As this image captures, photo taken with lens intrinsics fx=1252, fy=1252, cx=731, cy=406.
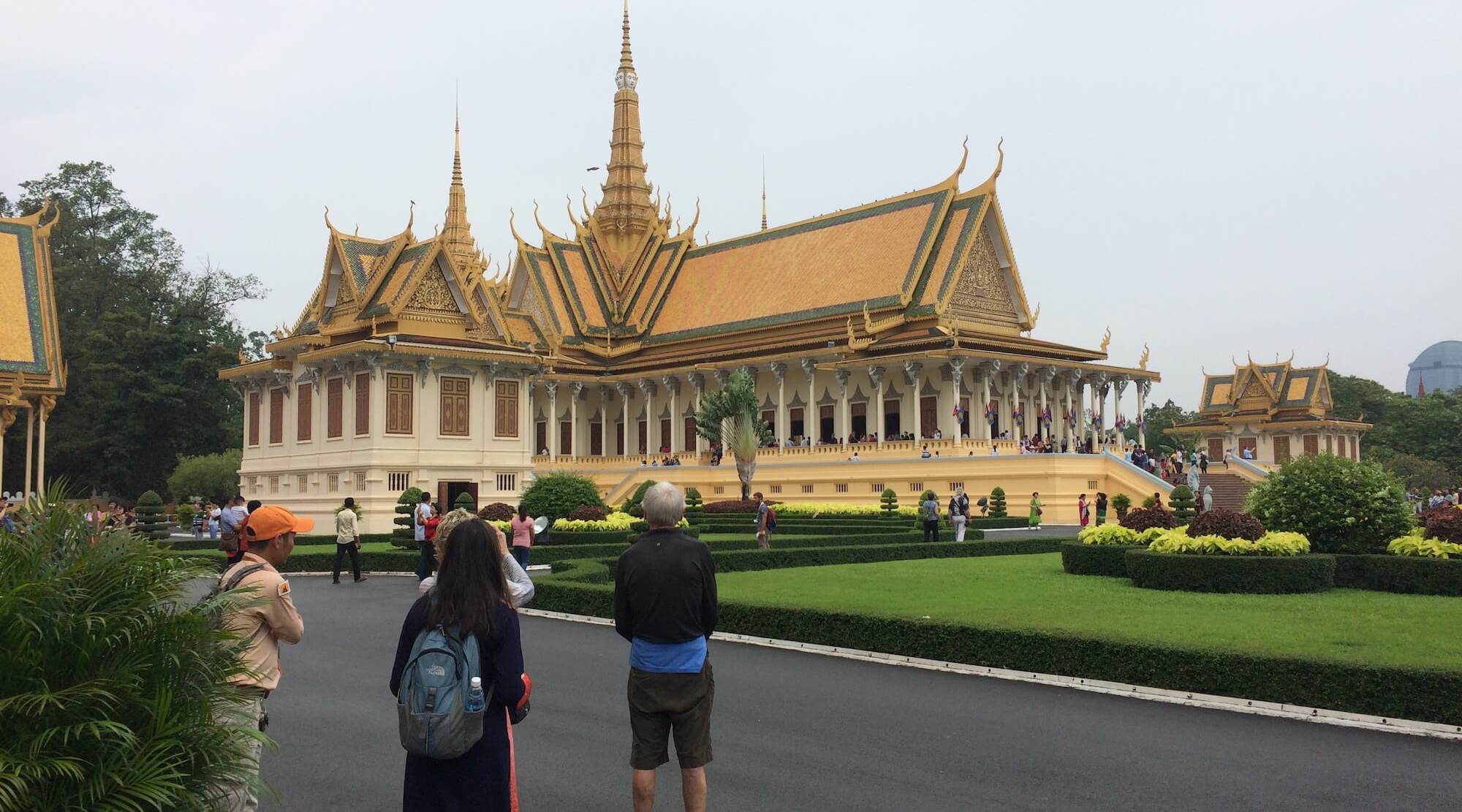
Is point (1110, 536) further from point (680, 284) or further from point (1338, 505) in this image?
point (680, 284)

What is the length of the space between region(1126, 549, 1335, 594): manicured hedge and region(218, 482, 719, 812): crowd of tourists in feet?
35.6

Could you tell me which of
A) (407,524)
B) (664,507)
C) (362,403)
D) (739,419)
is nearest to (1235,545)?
(664,507)

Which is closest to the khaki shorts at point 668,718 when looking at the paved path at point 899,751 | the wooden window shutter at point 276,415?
the paved path at point 899,751

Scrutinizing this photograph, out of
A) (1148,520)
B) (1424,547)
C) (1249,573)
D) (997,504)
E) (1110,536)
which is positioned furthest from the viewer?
(997,504)

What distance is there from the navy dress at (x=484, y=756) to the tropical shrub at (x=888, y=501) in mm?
28466

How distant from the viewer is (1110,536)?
1831cm

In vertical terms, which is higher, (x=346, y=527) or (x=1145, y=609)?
(x=346, y=527)

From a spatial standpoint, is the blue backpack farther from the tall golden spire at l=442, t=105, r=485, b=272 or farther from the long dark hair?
the tall golden spire at l=442, t=105, r=485, b=272

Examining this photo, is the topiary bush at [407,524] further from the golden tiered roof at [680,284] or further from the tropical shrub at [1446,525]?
the tropical shrub at [1446,525]

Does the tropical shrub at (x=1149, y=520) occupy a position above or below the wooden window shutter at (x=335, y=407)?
below

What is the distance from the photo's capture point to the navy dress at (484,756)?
459 centimetres

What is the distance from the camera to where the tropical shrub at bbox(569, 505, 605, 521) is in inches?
1032

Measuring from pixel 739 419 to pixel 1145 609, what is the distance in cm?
2422

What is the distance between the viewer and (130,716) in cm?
390
